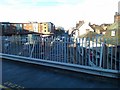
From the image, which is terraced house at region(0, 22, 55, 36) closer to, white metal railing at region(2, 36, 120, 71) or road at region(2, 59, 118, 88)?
white metal railing at region(2, 36, 120, 71)

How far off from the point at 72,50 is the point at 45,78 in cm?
126

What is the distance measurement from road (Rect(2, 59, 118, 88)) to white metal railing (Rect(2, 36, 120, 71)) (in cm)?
40

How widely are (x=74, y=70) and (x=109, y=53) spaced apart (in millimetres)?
1076

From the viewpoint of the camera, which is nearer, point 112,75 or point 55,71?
point 112,75

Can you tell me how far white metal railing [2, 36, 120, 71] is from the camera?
5020 millimetres

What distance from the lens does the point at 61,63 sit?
5754 mm

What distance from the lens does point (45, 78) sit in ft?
16.5

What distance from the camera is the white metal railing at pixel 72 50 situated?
5.02 m

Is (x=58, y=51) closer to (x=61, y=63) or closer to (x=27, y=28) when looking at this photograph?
(x=61, y=63)

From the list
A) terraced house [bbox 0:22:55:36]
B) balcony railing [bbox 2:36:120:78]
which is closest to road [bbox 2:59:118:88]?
balcony railing [bbox 2:36:120:78]

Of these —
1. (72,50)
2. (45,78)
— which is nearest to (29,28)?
(72,50)

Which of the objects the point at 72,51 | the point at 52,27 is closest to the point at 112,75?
the point at 72,51

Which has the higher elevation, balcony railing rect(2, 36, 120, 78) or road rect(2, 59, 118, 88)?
balcony railing rect(2, 36, 120, 78)

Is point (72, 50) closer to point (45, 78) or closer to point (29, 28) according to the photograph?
point (45, 78)
